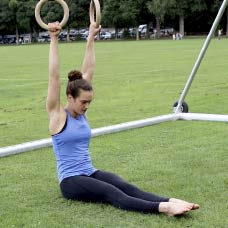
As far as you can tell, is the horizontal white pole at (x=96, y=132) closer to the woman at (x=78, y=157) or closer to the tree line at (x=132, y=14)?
the woman at (x=78, y=157)

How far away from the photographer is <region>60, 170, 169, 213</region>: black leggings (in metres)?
5.57

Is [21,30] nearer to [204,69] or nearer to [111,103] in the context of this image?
[204,69]

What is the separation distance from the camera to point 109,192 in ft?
18.9

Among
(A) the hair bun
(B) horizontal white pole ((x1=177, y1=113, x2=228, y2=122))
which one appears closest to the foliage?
(B) horizontal white pole ((x1=177, y1=113, x2=228, y2=122))

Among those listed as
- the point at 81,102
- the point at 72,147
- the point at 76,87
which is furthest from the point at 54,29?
the point at 72,147

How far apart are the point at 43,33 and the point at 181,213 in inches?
3882

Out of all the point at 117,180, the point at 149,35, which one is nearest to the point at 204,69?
the point at 117,180

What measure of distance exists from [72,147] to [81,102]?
521 millimetres

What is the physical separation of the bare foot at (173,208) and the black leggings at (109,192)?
0.07 metres

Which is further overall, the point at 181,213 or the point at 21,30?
the point at 21,30

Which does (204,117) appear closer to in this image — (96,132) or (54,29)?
(96,132)

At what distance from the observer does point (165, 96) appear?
1522cm

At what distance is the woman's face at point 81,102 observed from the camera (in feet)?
18.4

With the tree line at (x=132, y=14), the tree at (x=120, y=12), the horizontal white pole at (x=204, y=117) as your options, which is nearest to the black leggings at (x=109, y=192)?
the horizontal white pole at (x=204, y=117)
